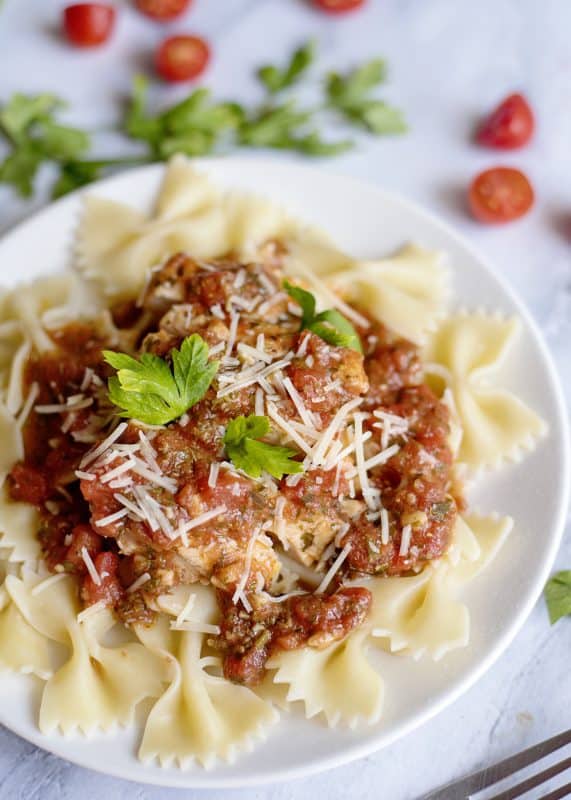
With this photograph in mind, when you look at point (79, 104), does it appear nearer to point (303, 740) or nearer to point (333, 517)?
point (333, 517)

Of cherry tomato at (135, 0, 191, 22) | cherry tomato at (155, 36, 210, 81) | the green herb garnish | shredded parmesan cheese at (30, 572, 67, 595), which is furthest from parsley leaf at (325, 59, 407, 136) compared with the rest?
shredded parmesan cheese at (30, 572, 67, 595)

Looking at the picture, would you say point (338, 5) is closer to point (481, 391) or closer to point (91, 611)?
point (481, 391)

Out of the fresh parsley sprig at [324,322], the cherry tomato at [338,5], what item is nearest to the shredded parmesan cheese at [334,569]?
the fresh parsley sprig at [324,322]

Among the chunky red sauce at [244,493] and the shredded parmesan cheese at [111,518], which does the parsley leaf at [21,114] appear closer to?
the chunky red sauce at [244,493]

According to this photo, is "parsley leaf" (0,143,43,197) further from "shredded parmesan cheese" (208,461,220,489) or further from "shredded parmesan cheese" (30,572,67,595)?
"shredded parmesan cheese" (208,461,220,489)

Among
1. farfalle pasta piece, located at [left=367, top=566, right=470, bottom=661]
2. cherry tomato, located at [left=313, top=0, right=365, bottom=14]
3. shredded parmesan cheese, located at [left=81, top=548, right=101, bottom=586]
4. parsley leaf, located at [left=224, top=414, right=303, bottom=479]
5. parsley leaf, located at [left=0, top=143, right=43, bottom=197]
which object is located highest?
cherry tomato, located at [left=313, top=0, right=365, bottom=14]
